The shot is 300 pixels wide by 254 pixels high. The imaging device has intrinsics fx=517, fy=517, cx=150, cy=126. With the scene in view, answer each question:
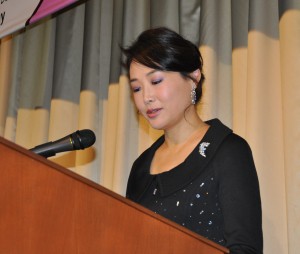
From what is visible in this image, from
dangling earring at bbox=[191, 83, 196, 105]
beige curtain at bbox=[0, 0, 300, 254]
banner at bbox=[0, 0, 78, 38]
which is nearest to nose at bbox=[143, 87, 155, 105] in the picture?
dangling earring at bbox=[191, 83, 196, 105]

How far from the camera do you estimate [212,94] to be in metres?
1.84

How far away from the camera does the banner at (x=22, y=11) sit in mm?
2156

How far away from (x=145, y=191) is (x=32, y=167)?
0.64 m

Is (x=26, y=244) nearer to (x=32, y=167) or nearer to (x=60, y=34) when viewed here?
(x=32, y=167)

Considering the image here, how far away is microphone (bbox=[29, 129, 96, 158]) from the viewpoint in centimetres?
108

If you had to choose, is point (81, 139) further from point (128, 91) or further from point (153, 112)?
point (128, 91)

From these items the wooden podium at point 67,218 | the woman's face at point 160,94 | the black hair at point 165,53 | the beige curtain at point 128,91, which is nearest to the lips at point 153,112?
the woman's face at point 160,94

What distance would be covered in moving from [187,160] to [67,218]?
0.58m

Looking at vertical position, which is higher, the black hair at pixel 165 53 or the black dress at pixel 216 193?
the black hair at pixel 165 53

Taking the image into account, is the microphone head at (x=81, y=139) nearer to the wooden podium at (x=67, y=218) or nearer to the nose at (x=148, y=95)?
the nose at (x=148, y=95)

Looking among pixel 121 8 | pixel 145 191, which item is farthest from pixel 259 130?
pixel 121 8

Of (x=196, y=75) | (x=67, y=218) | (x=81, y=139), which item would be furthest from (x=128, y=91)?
(x=67, y=218)

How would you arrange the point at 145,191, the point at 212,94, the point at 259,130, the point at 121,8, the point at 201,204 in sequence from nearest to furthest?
1. the point at 201,204
2. the point at 145,191
3. the point at 259,130
4. the point at 212,94
5. the point at 121,8

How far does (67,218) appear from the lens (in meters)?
0.74
